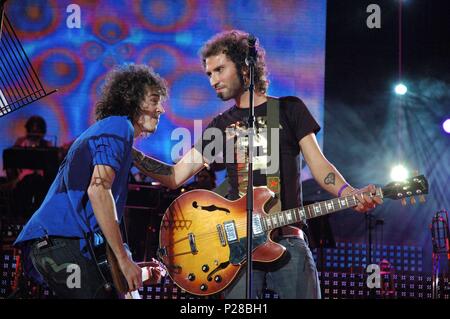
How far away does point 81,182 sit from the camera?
4129 mm

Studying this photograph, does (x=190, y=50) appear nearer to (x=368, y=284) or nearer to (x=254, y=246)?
(x=368, y=284)

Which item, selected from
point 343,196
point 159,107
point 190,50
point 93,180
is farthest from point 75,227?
point 190,50

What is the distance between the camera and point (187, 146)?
10.0 m

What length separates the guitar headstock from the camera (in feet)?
15.2

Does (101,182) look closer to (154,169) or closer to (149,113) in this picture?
(149,113)

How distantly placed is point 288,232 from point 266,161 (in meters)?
0.55

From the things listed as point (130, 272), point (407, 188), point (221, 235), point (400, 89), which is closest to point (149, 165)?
point (221, 235)

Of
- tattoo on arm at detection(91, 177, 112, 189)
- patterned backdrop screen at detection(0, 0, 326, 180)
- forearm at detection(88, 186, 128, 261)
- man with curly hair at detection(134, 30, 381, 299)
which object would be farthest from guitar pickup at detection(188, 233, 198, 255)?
patterned backdrop screen at detection(0, 0, 326, 180)

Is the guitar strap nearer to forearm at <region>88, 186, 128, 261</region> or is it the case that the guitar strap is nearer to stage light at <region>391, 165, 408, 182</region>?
forearm at <region>88, 186, 128, 261</region>

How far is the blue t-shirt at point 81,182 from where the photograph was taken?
4.04 m

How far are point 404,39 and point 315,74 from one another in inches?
78.4

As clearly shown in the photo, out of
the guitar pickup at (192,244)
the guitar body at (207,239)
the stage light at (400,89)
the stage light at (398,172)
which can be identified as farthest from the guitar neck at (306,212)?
the stage light at (400,89)

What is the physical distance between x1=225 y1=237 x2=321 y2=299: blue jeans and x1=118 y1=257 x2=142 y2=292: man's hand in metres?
0.92
